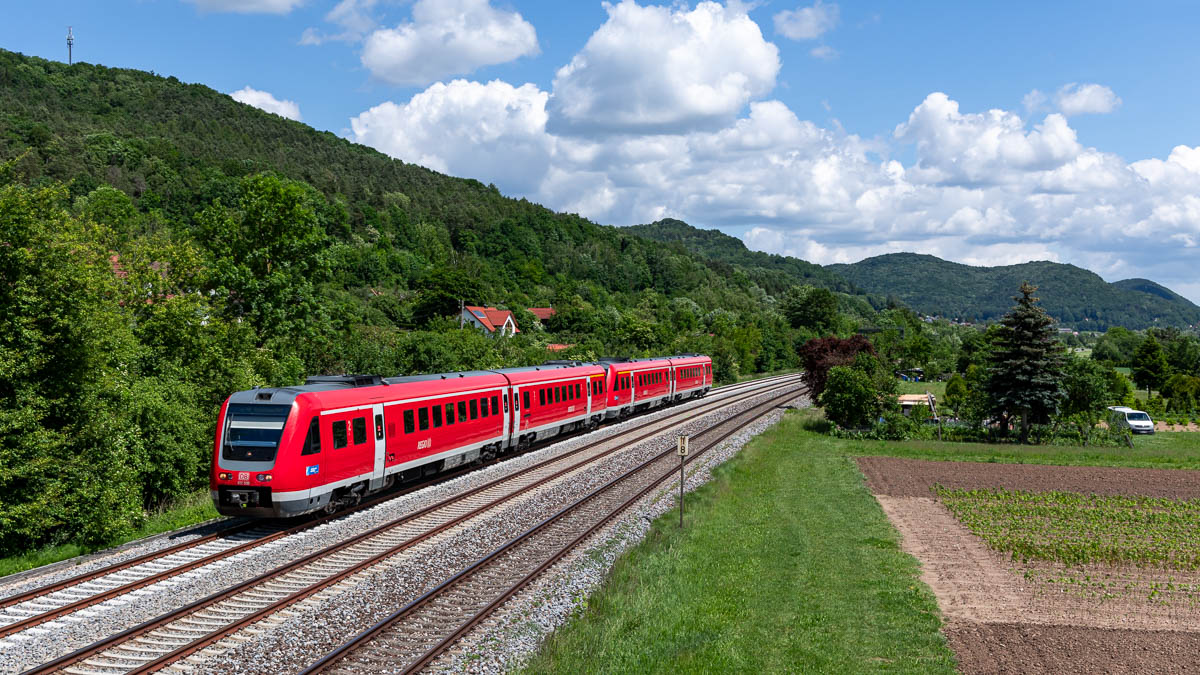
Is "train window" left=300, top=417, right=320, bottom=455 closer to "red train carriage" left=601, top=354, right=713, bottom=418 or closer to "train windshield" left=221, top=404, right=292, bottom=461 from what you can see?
"train windshield" left=221, top=404, right=292, bottom=461

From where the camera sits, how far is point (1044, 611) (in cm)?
1465

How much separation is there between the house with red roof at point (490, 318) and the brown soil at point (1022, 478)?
7293 centimetres

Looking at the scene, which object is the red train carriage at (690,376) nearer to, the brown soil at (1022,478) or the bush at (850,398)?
the bush at (850,398)

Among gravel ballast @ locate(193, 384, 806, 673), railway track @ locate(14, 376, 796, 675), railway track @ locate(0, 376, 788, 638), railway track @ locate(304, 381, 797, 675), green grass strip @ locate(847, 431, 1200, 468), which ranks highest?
railway track @ locate(0, 376, 788, 638)

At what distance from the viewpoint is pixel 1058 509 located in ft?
79.7

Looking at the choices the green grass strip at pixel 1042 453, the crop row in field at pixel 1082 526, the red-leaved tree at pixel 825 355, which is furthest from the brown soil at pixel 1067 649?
the red-leaved tree at pixel 825 355

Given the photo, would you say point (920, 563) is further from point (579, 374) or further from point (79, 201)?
point (79, 201)

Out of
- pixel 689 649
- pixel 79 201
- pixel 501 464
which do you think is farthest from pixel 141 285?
pixel 79 201

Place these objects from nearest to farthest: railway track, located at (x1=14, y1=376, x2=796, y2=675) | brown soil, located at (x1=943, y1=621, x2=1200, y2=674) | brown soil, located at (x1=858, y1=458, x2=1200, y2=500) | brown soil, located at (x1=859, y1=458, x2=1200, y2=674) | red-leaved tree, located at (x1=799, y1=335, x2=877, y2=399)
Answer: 1. railway track, located at (x1=14, y1=376, x2=796, y2=675)
2. brown soil, located at (x1=943, y1=621, x2=1200, y2=674)
3. brown soil, located at (x1=859, y1=458, x2=1200, y2=674)
4. brown soil, located at (x1=858, y1=458, x2=1200, y2=500)
5. red-leaved tree, located at (x1=799, y1=335, x2=877, y2=399)

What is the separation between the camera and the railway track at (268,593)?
11.5 m

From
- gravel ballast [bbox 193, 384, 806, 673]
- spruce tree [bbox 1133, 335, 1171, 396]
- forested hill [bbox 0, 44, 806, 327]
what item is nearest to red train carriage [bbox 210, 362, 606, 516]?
gravel ballast [bbox 193, 384, 806, 673]

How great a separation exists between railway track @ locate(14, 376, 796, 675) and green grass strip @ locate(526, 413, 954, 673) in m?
4.52

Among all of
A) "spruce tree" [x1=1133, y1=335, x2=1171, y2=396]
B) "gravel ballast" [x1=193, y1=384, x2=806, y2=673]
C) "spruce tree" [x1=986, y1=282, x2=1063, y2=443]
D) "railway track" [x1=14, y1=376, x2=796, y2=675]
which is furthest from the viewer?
"spruce tree" [x1=1133, y1=335, x2=1171, y2=396]

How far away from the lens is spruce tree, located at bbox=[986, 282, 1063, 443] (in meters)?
40.9
